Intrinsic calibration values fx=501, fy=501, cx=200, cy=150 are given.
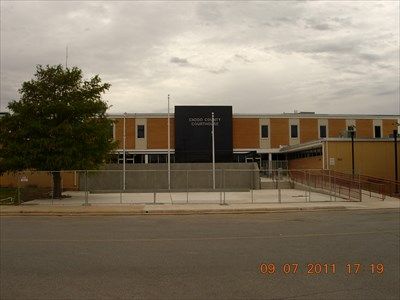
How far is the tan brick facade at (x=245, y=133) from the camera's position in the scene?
63531 millimetres

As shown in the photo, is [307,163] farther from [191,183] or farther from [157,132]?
[157,132]

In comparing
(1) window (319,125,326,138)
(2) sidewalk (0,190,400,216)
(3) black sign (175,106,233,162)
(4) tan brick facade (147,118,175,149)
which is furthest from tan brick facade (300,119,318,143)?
(2) sidewalk (0,190,400,216)

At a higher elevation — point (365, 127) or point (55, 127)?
point (365, 127)

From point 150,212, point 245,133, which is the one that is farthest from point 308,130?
point 150,212

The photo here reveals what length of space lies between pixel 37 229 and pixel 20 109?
613 inches

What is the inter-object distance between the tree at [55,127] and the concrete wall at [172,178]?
8399 mm

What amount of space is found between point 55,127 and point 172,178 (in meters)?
14.0

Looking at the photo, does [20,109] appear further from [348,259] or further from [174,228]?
[348,259]

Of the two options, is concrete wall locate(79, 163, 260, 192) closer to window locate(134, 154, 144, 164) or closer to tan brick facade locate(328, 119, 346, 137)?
window locate(134, 154, 144, 164)

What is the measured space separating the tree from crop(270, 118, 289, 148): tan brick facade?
116ft

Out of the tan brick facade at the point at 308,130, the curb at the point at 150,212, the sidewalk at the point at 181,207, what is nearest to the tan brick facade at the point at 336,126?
the tan brick facade at the point at 308,130

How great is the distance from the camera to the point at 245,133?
209 feet
